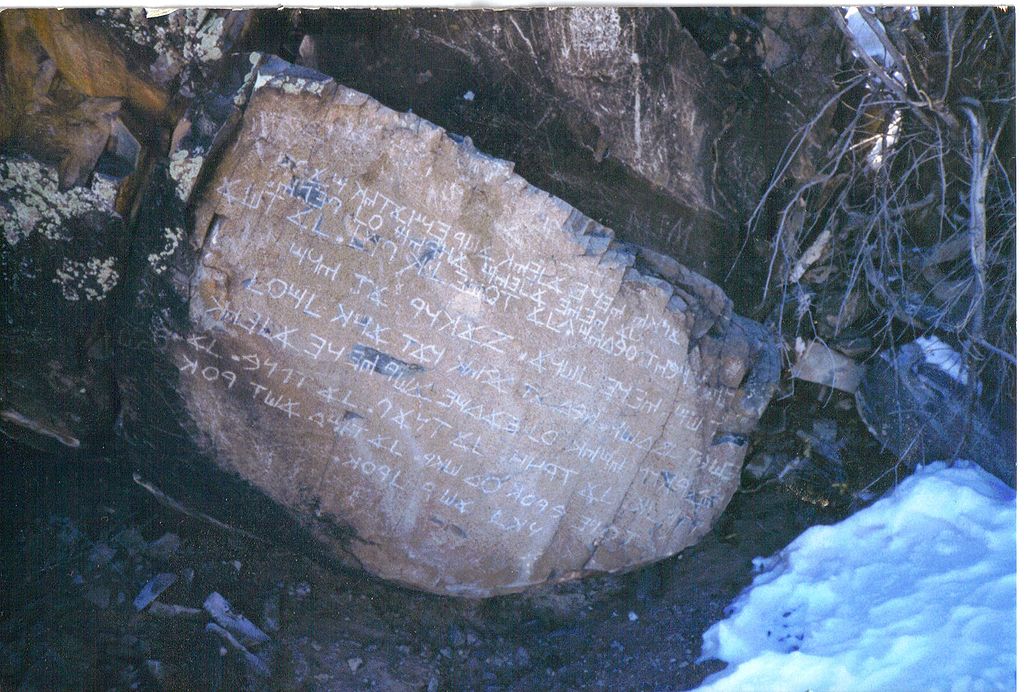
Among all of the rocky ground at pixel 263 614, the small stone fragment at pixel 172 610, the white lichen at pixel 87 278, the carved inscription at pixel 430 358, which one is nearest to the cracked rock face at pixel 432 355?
the carved inscription at pixel 430 358

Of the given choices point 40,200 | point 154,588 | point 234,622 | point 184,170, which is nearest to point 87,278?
point 40,200

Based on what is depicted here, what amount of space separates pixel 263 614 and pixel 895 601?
2.45 metres

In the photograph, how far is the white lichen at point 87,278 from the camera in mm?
2736

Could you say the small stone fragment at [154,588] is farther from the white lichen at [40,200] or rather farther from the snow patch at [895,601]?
the snow patch at [895,601]

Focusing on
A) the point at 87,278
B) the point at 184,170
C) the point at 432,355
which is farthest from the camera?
the point at 432,355

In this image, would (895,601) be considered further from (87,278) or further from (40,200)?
(40,200)

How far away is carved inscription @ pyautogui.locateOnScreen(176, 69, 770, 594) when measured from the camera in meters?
2.69

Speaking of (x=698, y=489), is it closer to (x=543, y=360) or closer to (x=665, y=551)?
(x=665, y=551)

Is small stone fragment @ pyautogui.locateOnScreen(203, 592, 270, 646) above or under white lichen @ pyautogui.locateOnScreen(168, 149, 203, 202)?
under

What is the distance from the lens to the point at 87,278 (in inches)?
108

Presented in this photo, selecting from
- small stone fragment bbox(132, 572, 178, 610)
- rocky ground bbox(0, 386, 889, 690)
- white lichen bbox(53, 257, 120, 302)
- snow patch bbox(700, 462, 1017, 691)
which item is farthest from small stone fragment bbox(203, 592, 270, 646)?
snow patch bbox(700, 462, 1017, 691)

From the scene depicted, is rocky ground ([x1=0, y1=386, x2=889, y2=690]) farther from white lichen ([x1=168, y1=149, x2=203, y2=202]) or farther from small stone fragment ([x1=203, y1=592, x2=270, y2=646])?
white lichen ([x1=168, y1=149, x2=203, y2=202])

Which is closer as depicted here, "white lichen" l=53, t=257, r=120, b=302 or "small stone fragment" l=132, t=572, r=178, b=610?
"white lichen" l=53, t=257, r=120, b=302

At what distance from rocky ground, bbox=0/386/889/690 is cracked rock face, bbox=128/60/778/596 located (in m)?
0.19
